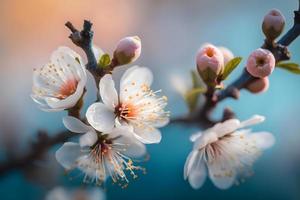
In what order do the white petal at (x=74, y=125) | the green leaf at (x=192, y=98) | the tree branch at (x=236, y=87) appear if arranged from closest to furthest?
the white petal at (x=74, y=125) < the tree branch at (x=236, y=87) < the green leaf at (x=192, y=98)

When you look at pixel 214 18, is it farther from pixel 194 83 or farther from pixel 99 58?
pixel 99 58

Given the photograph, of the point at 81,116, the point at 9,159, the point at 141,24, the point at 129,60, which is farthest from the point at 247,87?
the point at 141,24

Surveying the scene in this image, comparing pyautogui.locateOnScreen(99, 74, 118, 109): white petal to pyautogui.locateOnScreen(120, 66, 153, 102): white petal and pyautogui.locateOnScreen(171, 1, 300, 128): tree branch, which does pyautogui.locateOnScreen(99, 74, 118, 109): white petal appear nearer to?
pyautogui.locateOnScreen(120, 66, 153, 102): white petal

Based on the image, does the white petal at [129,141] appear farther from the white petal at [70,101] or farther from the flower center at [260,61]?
the flower center at [260,61]

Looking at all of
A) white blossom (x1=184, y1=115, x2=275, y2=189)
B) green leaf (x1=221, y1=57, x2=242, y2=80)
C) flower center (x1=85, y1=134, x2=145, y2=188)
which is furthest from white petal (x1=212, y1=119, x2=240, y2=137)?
flower center (x1=85, y1=134, x2=145, y2=188)

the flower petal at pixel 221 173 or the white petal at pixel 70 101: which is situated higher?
the white petal at pixel 70 101

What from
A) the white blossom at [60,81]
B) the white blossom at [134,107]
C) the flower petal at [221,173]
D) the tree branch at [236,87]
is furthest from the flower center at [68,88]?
the flower petal at [221,173]
